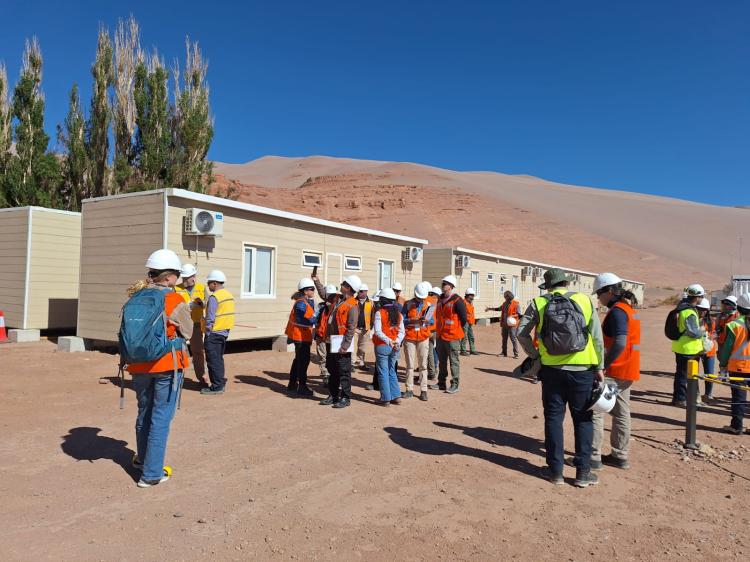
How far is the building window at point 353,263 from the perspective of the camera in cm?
1394

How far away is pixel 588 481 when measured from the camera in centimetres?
431

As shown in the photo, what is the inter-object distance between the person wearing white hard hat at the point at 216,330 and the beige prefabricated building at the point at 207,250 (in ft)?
8.00

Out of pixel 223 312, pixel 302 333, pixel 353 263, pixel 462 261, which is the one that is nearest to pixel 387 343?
pixel 302 333

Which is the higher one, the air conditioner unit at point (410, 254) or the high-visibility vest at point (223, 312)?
the air conditioner unit at point (410, 254)

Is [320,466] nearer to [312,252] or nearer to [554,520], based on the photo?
[554,520]

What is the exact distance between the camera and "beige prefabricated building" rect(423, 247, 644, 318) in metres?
19.8

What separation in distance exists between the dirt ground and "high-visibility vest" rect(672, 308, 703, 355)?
95 centimetres

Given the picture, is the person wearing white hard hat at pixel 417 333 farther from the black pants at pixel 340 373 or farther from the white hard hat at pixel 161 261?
the white hard hat at pixel 161 261

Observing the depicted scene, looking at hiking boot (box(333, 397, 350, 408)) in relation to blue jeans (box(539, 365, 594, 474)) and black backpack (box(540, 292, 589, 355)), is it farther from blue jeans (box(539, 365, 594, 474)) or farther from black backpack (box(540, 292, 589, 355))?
black backpack (box(540, 292, 589, 355))

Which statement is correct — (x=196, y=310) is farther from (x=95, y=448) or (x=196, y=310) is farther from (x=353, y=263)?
(x=353, y=263)

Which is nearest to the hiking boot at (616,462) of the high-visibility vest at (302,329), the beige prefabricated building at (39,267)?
the high-visibility vest at (302,329)

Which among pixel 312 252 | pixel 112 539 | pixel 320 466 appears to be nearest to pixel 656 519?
pixel 320 466

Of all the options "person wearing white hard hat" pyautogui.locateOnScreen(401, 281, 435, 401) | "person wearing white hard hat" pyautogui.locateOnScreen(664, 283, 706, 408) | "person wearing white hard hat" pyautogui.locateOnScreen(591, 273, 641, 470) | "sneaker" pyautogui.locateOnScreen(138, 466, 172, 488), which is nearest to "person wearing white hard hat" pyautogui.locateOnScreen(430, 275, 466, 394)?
"person wearing white hard hat" pyautogui.locateOnScreen(401, 281, 435, 401)

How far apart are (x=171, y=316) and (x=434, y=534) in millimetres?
2486
